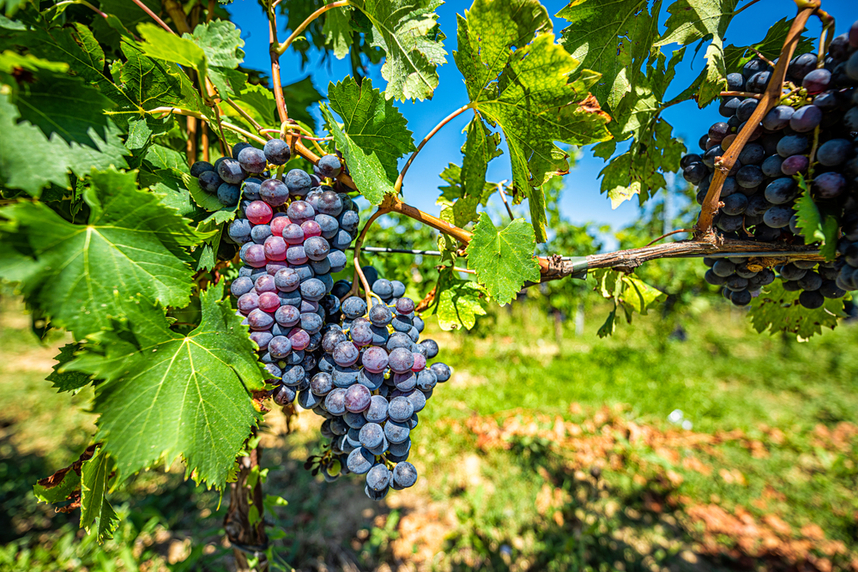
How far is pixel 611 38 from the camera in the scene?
1103 mm

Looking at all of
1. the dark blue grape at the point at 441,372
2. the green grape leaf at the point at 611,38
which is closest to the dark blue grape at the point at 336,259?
the dark blue grape at the point at 441,372

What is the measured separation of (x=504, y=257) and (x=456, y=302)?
226 mm

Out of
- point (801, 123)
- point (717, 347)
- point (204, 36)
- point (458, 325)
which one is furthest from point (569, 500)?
point (717, 347)

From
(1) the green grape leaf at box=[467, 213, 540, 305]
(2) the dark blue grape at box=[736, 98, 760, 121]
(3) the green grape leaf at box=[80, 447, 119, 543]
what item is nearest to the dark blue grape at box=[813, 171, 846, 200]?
(2) the dark blue grape at box=[736, 98, 760, 121]

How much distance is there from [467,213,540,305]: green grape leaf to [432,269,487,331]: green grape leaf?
0.48ft

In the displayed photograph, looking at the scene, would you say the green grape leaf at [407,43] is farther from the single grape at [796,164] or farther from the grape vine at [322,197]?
the single grape at [796,164]

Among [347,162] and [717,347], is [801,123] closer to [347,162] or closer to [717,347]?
[347,162]

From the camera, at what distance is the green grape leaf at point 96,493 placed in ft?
2.83

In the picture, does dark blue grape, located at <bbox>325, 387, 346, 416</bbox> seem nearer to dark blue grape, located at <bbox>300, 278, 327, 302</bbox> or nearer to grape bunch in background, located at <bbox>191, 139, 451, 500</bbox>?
grape bunch in background, located at <bbox>191, 139, 451, 500</bbox>

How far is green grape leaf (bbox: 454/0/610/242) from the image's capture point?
0.91m

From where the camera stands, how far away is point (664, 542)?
134 inches

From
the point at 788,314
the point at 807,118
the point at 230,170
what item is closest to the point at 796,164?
the point at 807,118

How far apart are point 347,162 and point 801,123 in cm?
108

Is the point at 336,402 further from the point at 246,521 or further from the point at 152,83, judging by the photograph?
the point at 246,521
